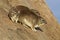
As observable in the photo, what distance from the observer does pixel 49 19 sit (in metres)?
19.7

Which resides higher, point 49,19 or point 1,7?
point 49,19

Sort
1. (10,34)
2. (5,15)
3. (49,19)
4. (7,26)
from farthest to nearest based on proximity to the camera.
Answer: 1. (49,19)
2. (5,15)
3. (7,26)
4. (10,34)

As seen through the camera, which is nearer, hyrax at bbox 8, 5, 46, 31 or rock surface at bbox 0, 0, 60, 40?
rock surface at bbox 0, 0, 60, 40

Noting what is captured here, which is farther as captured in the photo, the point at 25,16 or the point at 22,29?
the point at 25,16

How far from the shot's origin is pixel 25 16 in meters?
15.7

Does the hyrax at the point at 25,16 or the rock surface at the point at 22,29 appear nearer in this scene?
the rock surface at the point at 22,29

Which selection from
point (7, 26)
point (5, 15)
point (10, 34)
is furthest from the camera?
point (5, 15)

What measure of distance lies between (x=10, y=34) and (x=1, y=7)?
13.3ft

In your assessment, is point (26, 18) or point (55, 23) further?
point (55, 23)

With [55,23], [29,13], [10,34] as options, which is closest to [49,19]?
[55,23]

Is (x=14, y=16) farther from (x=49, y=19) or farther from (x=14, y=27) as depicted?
(x=49, y=19)

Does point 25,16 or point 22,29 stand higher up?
point 25,16

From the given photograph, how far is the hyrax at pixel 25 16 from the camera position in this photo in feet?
50.6

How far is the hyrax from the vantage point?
50.6 ft
